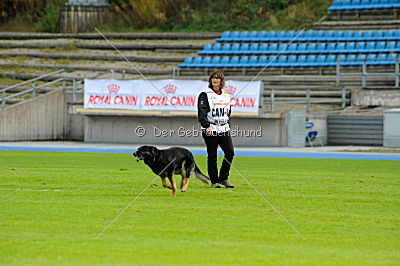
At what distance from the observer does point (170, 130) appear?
1080 inches

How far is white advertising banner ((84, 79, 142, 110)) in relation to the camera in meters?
27.1

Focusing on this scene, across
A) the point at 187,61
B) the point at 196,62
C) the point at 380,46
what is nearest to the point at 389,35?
the point at 380,46

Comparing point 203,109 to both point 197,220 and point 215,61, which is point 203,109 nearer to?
point 197,220

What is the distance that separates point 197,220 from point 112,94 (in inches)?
728

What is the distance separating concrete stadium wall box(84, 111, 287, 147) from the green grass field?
1116 centimetres

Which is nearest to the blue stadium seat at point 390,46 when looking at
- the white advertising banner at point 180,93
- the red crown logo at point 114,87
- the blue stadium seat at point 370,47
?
the blue stadium seat at point 370,47

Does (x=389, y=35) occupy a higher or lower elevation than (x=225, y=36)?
lower

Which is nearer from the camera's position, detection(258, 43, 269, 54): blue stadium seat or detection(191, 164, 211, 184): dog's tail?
detection(191, 164, 211, 184): dog's tail

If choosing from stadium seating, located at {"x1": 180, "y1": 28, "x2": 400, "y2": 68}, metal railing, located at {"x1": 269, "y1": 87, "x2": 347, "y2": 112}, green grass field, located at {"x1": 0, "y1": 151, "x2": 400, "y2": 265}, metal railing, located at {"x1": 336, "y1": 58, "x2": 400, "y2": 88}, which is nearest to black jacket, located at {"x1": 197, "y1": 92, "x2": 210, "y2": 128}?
green grass field, located at {"x1": 0, "y1": 151, "x2": 400, "y2": 265}

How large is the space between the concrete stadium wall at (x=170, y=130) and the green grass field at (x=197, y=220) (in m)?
11.2

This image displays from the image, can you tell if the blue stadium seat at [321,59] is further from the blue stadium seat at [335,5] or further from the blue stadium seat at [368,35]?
the blue stadium seat at [335,5]

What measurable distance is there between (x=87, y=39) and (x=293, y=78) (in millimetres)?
11351

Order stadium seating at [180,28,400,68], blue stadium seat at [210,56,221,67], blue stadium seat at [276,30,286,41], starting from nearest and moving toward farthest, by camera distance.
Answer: stadium seating at [180,28,400,68]
blue stadium seat at [210,56,221,67]
blue stadium seat at [276,30,286,41]

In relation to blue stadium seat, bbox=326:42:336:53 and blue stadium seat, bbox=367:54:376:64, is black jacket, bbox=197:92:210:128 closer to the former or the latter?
blue stadium seat, bbox=367:54:376:64
